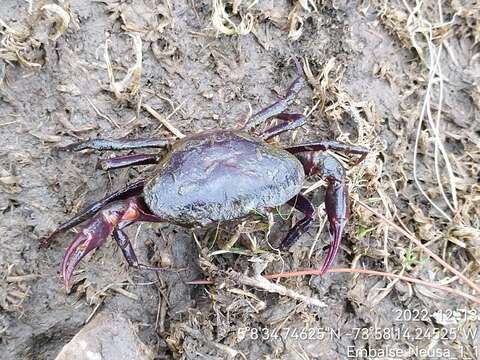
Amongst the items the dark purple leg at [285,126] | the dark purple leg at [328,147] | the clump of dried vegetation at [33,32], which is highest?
the clump of dried vegetation at [33,32]

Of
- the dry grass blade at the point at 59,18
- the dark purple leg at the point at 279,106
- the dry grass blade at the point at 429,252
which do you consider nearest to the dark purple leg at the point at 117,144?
the dark purple leg at the point at 279,106

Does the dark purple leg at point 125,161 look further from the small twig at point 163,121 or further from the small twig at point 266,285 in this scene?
the small twig at point 266,285

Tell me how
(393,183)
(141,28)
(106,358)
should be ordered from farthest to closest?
(393,183) → (141,28) → (106,358)

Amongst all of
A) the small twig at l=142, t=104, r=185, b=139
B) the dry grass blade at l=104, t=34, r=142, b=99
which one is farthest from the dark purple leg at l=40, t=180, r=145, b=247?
the dry grass blade at l=104, t=34, r=142, b=99

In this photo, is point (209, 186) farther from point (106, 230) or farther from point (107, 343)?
point (107, 343)

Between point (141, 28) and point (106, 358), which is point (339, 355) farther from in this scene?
point (141, 28)

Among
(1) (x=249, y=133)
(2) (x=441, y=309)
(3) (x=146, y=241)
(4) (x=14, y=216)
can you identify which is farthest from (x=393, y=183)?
(4) (x=14, y=216)
